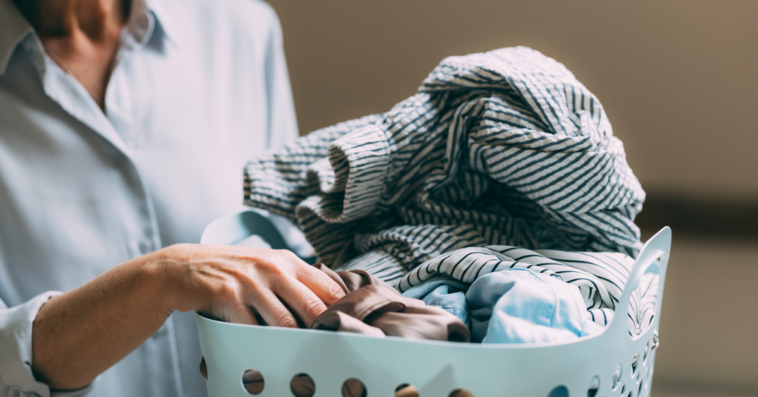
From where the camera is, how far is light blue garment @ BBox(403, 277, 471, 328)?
328mm

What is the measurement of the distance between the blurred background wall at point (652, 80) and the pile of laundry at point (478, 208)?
68cm

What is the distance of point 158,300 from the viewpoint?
36 centimetres

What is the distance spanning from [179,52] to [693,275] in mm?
1293

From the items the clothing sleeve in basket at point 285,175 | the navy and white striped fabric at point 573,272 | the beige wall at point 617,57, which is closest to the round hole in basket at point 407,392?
the navy and white striped fabric at point 573,272

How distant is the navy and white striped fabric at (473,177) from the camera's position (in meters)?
0.39

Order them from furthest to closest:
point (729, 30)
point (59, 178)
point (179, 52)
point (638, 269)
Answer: point (729, 30)
point (179, 52)
point (59, 178)
point (638, 269)

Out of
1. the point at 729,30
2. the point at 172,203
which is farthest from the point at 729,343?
the point at 172,203

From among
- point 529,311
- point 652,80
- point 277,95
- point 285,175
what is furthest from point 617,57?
point 529,311

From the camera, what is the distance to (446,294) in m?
0.35

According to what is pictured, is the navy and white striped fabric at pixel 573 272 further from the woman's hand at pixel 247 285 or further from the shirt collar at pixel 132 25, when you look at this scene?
the shirt collar at pixel 132 25

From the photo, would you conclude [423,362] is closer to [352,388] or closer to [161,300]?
[352,388]

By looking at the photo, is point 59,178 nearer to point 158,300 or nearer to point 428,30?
point 158,300

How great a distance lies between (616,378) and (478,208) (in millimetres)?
213

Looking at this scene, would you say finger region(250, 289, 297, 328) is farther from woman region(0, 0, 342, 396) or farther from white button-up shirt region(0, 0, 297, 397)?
white button-up shirt region(0, 0, 297, 397)
